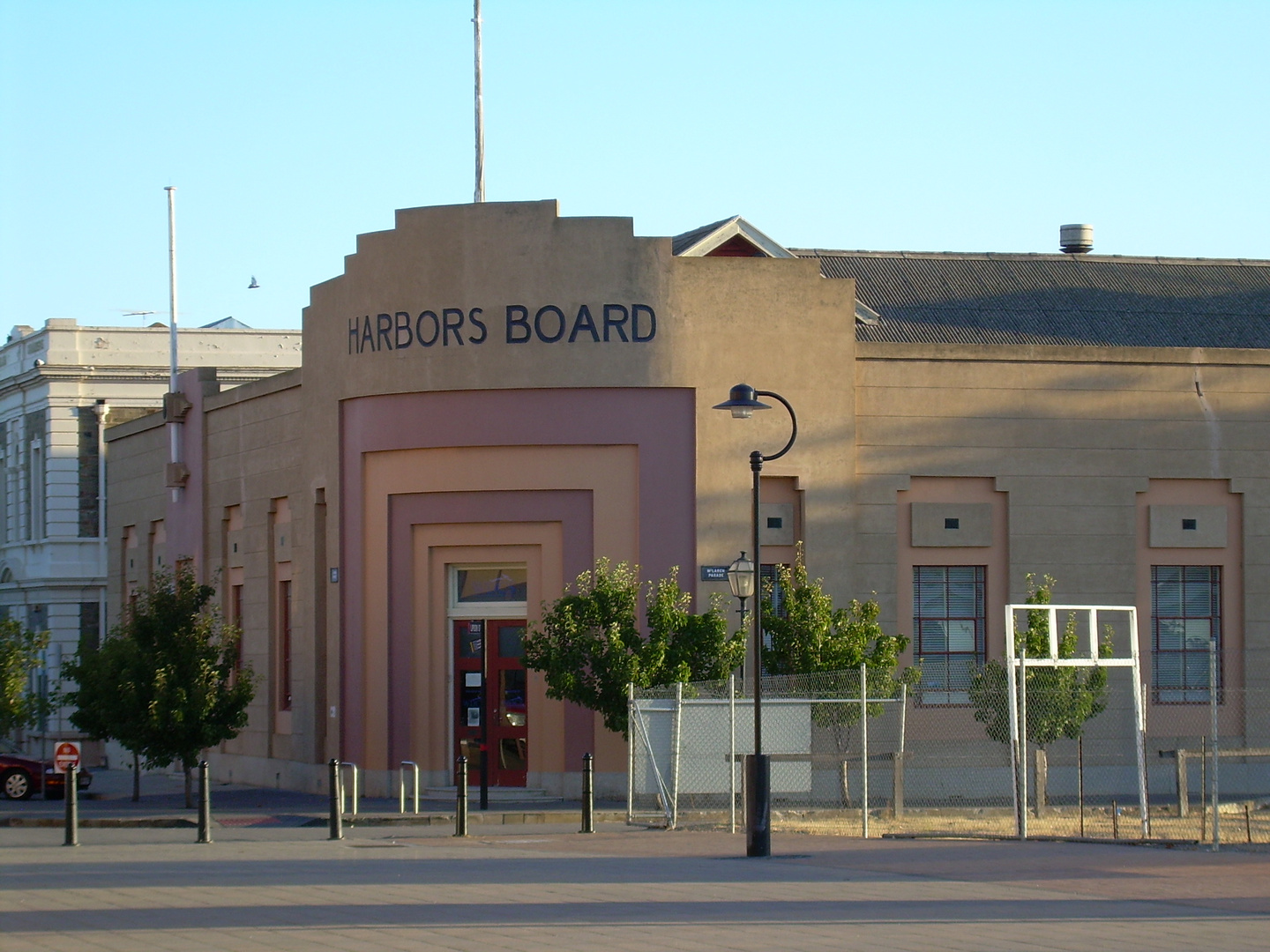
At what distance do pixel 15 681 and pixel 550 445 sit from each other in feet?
38.0

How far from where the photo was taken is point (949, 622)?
28688 mm

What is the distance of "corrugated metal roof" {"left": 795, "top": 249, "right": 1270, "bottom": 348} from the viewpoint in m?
35.9

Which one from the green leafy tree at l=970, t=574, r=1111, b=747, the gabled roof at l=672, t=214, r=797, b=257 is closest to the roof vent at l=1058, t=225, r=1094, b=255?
the gabled roof at l=672, t=214, r=797, b=257

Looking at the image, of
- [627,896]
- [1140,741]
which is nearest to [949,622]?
[1140,741]

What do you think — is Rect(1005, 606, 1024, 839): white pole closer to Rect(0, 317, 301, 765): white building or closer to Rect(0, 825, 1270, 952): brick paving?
Rect(0, 825, 1270, 952): brick paving

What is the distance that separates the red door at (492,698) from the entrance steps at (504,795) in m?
0.32

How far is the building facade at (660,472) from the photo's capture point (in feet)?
88.5

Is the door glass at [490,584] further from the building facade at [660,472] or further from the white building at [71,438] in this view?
the white building at [71,438]

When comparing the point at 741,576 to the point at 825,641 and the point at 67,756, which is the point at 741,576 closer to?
the point at 825,641

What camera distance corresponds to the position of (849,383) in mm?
27641

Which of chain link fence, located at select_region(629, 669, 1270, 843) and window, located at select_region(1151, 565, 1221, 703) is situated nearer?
chain link fence, located at select_region(629, 669, 1270, 843)

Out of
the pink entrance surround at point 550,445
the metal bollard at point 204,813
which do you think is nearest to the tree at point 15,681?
the pink entrance surround at point 550,445

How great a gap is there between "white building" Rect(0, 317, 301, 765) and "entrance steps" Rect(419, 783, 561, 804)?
23.8m

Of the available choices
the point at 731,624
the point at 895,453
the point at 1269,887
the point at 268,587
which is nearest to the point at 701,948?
the point at 1269,887
